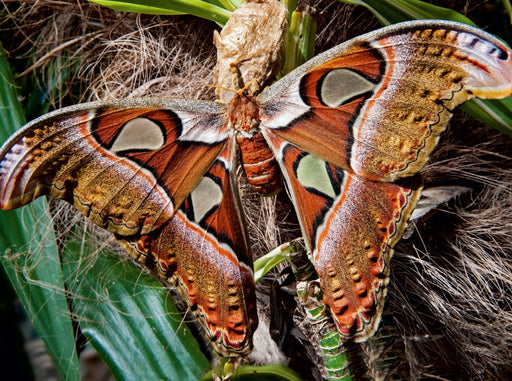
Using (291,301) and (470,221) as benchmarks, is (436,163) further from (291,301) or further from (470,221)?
(291,301)

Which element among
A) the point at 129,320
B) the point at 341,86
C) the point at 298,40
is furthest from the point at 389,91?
the point at 129,320

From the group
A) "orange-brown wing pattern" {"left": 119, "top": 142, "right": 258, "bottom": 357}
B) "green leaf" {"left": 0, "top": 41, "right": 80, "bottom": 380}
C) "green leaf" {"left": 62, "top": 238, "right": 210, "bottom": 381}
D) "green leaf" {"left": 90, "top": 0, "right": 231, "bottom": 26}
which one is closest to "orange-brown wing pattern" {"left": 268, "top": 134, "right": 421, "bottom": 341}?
"orange-brown wing pattern" {"left": 119, "top": 142, "right": 258, "bottom": 357}

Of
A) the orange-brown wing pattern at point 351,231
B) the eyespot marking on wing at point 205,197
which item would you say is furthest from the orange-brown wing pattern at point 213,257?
the orange-brown wing pattern at point 351,231

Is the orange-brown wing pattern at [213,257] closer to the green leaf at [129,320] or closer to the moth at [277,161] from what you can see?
the moth at [277,161]

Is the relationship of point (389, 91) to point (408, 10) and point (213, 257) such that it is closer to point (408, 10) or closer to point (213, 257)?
point (408, 10)

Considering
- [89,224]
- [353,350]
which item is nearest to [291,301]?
[353,350]

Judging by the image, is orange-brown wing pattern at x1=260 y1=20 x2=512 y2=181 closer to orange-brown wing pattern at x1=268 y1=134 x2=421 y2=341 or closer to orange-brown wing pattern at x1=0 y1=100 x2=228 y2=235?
orange-brown wing pattern at x1=268 y1=134 x2=421 y2=341
